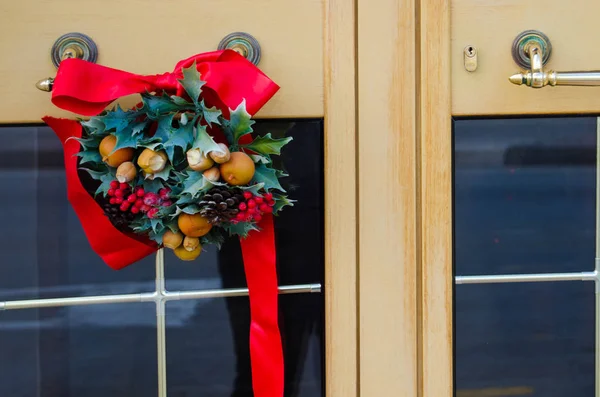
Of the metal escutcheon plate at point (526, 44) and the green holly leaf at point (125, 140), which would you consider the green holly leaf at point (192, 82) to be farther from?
the metal escutcheon plate at point (526, 44)

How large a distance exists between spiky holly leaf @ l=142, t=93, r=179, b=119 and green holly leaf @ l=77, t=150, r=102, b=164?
8 centimetres

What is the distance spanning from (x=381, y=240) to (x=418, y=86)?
21 cm

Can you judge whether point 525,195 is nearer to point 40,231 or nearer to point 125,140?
point 125,140

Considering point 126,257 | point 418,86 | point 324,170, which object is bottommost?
point 126,257

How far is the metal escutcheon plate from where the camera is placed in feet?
2.20

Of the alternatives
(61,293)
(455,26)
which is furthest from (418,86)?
(61,293)

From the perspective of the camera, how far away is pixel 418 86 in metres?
0.69

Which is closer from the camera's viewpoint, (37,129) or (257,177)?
(257,177)

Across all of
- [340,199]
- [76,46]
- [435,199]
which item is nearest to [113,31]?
[76,46]


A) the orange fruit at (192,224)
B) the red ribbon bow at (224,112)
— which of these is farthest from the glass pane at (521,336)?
the orange fruit at (192,224)

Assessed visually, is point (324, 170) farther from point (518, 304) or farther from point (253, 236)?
point (518, 304)

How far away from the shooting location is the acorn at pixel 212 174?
1.78 ft

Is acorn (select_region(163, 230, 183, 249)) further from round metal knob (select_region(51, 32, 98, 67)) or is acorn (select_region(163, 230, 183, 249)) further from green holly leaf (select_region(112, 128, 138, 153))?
round metal knob (select_region(51, 32, 98, 67))

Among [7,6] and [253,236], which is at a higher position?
[7,6]
